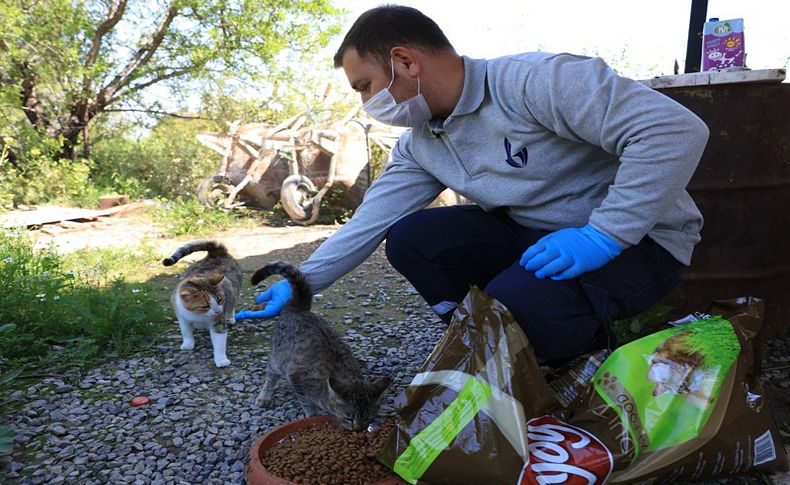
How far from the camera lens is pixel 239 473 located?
207cm

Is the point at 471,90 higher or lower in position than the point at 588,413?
higher

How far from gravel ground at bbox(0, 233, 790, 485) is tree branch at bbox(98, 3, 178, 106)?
8.09 metres

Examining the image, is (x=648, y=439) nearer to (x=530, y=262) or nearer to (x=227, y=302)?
(x=530, y=262)

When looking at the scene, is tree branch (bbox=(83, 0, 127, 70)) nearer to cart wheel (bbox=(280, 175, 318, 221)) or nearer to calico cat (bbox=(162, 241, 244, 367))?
cart wheel (bbox=(280, 175, 318, 221))

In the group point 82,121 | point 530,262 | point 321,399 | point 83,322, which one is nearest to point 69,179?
point 82,121

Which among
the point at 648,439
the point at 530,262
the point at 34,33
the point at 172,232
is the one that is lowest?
the point at 172,232

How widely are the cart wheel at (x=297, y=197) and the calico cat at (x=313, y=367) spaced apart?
5.49 meters

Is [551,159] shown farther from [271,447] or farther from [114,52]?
[114,52]

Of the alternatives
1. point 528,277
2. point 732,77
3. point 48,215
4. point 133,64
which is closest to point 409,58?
point 528,277

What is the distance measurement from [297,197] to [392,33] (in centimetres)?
635

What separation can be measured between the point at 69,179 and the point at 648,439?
9946mm

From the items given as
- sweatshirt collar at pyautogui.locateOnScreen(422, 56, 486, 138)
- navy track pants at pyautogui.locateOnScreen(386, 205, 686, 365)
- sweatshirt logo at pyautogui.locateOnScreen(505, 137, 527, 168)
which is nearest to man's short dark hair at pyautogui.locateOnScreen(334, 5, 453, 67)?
sweatshirt collar at pyautogui.locateOnScreen(422, 56, 486, 138)

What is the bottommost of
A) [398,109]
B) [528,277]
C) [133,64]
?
[528,277]

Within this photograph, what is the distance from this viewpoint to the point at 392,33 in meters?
2.05
